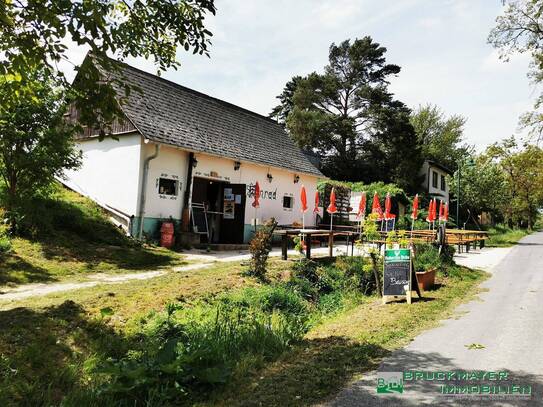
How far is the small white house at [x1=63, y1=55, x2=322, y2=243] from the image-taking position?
14.4 m

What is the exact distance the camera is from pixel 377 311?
749cm

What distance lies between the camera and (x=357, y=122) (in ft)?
120

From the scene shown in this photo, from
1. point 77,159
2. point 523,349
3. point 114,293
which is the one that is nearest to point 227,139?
point 77,159

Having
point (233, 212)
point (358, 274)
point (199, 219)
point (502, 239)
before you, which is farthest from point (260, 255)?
point (502, 239)

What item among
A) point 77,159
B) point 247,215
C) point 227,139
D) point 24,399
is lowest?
point 24,399

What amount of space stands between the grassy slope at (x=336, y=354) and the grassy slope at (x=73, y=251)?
571 cm

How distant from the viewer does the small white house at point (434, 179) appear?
134 feet

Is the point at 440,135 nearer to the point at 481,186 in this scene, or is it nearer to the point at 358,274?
the point at 481,186

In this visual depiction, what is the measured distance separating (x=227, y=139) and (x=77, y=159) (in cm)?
735

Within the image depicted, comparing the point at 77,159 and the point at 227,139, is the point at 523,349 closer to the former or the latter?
the point at 77,159

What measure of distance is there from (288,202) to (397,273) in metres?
12.6

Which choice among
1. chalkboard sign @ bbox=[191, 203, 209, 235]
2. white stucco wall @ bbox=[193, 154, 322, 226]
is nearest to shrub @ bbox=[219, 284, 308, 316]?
chalkboard sign @ bbox=[191, 203, 209, 235]

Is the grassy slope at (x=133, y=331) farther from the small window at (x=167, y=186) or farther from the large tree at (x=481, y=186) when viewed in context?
the large tree at (x=481, y=186)
